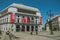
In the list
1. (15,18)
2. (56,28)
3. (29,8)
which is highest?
(29,8)

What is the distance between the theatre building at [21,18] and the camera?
5003cm

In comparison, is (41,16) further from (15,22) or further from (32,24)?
(15,22)

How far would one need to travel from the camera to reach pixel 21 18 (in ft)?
171

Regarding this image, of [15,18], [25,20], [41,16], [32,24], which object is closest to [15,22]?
[15,18]

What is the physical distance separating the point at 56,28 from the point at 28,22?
21911 millimetres

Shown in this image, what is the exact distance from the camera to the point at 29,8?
56.9 meters

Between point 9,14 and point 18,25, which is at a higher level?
point 9,14

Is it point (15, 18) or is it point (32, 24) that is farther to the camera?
point (32, 24)

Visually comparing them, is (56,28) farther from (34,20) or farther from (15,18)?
(15,18)

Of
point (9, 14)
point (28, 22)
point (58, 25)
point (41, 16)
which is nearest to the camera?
point (9, 14)

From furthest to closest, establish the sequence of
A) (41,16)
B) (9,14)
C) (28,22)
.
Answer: (41,16) < (28,22) < (9,14)

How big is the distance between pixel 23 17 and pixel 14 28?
6419 millimetres

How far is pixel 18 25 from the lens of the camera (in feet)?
168

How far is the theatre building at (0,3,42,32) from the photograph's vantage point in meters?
50.0
